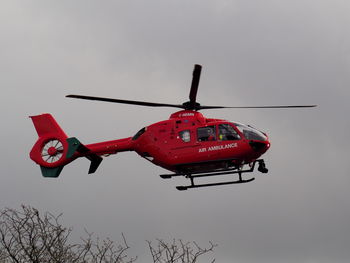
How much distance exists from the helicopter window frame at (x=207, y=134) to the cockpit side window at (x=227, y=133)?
34 centimetres

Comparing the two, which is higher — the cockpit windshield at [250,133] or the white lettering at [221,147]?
the cockpit windshield at [250,133]

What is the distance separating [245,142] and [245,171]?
55.4 inches

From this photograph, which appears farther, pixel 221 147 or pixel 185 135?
pixel 185 135

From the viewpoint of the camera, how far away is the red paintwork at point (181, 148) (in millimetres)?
31016

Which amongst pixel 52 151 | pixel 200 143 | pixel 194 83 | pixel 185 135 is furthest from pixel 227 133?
pixel 52 151

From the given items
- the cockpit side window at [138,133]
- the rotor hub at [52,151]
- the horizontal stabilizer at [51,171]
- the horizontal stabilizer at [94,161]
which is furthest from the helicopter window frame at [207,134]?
the rotor hub at [52,151]

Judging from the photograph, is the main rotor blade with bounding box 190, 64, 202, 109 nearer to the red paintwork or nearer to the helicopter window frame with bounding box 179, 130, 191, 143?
the red paintwork

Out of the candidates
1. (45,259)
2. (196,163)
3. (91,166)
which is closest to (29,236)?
(45,259)

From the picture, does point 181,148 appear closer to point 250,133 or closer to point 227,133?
point 227,133

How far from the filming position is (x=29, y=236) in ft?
68.6

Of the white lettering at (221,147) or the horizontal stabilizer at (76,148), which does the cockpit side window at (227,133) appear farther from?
the horizontal stabilizer at (76,148)

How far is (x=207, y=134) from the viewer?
31.5 m

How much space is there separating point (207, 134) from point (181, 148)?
1.46 metres

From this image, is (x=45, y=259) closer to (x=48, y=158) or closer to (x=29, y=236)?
(x=29, y=236)
